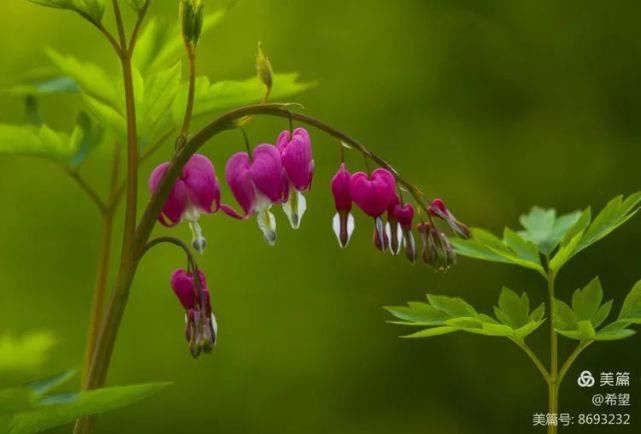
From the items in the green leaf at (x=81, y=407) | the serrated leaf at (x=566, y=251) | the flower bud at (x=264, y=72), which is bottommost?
the green leaf at (x=81, y=407)

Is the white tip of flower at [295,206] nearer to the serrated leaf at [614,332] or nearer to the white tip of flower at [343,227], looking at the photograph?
the white tip of flower at [343,227]

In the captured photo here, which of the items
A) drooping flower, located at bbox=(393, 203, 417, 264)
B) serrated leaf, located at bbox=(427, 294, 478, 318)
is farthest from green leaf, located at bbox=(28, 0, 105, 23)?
serrated leaf, located at bbox=(427, 294, 478, 318)

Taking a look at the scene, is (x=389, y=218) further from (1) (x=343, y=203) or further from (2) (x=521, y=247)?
(2) (x=521, y=247)

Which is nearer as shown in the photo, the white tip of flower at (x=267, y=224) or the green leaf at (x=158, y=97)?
the white tip of flower at (x=267, y=224)

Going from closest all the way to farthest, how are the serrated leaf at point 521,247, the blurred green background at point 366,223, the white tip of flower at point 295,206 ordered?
the white tip of flower at point 295,206, the serrated leaf at point 521,247, the blurred green background at point 366,223

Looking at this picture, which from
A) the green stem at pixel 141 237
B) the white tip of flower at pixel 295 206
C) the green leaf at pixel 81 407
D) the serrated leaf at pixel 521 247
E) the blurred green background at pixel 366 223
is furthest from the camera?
the blurred green background at pixel 366 223

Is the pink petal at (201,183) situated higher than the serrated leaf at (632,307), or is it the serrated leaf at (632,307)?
the pink petal at (201,183)

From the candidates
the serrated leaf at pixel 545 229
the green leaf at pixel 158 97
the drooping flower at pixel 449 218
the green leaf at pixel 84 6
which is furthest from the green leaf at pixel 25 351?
the serrated leaf at pixel 545 229

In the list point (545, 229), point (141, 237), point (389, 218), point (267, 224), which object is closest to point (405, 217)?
point (389, 218)
